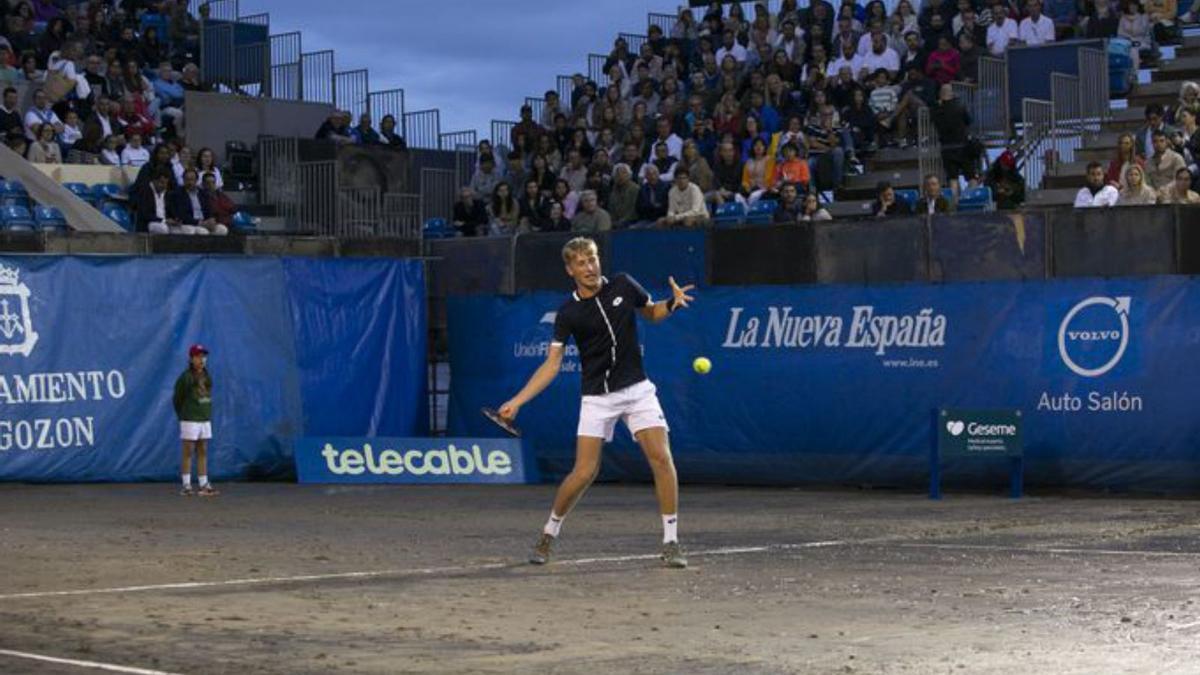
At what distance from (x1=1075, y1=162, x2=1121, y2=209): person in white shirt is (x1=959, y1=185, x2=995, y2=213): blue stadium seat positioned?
1872mm

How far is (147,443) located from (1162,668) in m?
18.3

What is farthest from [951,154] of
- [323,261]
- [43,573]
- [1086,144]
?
[43,573]

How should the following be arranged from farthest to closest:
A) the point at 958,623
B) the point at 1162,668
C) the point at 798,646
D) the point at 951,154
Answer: the point at 951,154 < the point at 958,623 < the point at 798,646 < the point at 1162,668

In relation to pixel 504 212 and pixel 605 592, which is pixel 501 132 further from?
pixel 605 592

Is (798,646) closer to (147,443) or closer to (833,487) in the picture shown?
(833,487)

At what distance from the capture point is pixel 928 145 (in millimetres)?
28312

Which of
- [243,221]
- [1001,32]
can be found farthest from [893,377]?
[243,221]

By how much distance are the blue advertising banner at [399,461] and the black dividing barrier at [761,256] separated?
359cm

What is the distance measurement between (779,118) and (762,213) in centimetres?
446

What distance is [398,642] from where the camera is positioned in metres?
9.84

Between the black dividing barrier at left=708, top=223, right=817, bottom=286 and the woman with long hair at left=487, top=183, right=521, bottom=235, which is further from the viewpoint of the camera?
the woman with long hair at left=487, top=183, right=521, bottom=235

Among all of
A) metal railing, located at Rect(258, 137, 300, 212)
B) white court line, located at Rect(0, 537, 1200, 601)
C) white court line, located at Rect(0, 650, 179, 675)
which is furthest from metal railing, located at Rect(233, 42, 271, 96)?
white court line, located at Rect(0, 650, 179, 675)

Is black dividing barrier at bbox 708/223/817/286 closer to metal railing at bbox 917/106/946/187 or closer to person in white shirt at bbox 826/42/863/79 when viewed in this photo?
metal railing at bbox 917/106/946/187

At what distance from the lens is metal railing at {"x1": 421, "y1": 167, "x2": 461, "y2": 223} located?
3338 centimetres
